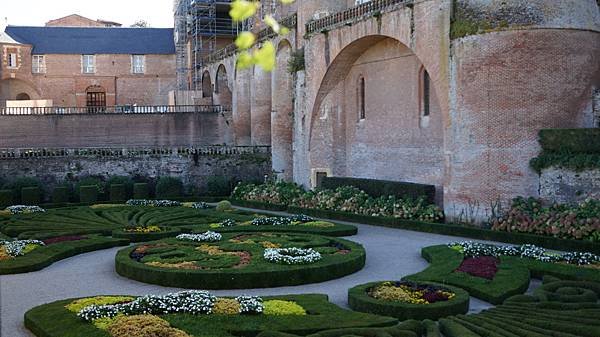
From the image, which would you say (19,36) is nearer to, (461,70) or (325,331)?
(461,70)

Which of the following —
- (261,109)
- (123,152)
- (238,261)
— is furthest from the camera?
(261,109)

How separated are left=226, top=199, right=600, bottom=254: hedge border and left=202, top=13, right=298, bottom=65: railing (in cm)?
1000

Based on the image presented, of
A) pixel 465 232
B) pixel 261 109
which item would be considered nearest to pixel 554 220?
pixel 465 232

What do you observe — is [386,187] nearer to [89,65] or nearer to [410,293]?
[410,293]

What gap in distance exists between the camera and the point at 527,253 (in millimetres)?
16219

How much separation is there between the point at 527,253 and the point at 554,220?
8.74 ft

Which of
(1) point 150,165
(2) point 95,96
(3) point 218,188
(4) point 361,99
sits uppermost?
(2) point 95,96

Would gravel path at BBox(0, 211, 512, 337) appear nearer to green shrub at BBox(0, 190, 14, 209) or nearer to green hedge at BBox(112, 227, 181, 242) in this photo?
green hedge at BBox(112, 227, 181, 242)

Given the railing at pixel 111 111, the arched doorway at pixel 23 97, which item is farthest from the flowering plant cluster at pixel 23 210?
the arched doorway at pixel 23 97

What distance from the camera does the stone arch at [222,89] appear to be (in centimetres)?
4794

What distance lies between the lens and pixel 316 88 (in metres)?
30.5

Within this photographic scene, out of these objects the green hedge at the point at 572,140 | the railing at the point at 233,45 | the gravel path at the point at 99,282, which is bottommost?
the gravel path at the point at 99,282

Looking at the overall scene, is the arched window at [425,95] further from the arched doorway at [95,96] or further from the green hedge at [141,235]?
the arched doorway at [95,96]

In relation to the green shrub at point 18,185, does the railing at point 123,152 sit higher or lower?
higher
